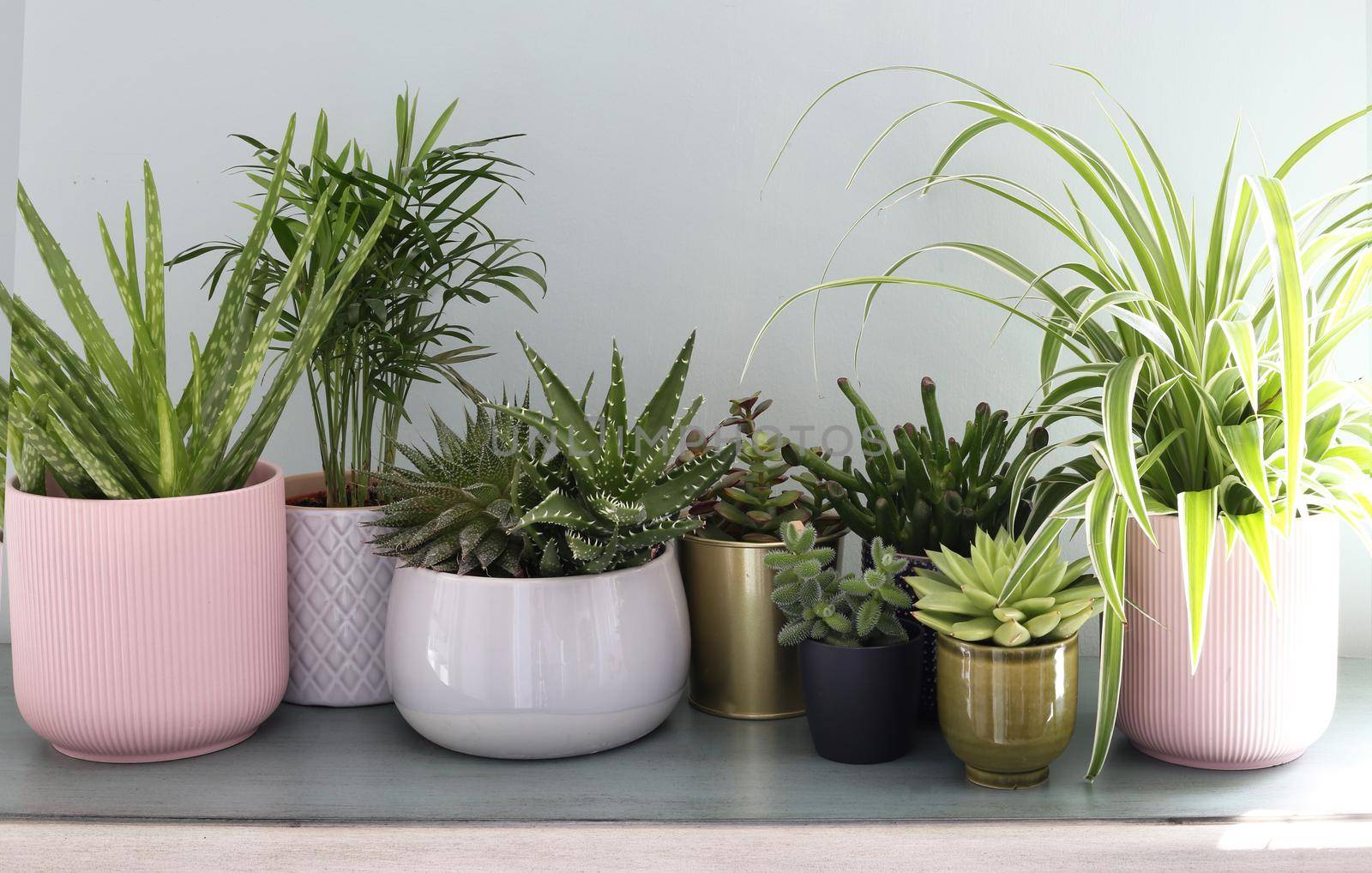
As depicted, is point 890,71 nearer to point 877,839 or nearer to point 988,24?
point 988,24

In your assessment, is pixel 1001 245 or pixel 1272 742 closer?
pixel 1272 742

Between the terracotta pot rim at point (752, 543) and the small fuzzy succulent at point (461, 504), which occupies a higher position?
the small fuzzy succulent at point (461, 504)

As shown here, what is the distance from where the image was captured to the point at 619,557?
72 centimetres

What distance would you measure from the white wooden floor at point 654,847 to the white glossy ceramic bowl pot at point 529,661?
3.5 inches

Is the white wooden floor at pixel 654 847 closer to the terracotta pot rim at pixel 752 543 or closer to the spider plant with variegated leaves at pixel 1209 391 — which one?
the spider plant with variegated leaves at pixel 1209 391

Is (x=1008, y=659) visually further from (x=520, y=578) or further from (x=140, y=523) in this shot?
(x=140, y=523)

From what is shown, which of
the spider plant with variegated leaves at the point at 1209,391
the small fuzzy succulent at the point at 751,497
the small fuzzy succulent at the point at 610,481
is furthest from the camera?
the small fuzzy succulent at the point at 751,497

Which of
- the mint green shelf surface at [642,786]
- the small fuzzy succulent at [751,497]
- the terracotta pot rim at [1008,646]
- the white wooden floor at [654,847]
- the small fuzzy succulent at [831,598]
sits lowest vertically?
the white wooden floor at [654,847]

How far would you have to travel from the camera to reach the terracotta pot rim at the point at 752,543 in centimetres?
77

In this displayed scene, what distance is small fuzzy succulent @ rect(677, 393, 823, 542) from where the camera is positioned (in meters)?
0.79

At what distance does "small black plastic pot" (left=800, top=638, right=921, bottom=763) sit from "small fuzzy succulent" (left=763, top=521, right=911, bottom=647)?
0.5 inches

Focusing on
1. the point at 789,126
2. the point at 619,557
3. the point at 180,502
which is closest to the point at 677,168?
the point at 789,126

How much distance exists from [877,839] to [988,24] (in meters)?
0.69

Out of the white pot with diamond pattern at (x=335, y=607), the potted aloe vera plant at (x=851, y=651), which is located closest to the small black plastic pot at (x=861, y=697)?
the potted aloe vera plant at (x=851, y=651)
